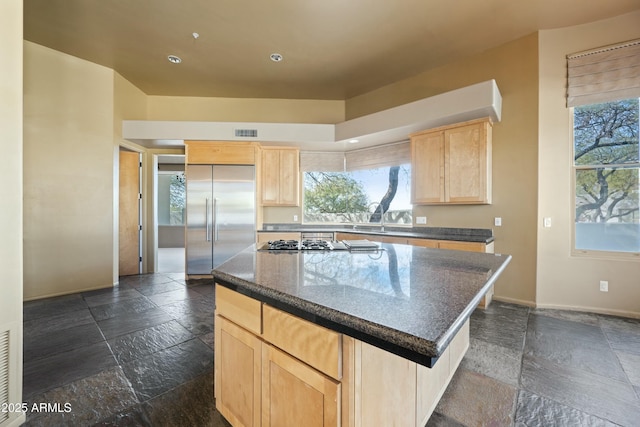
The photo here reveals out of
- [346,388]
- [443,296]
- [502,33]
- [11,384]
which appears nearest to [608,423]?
[443,296]

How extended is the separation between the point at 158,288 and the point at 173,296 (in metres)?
0.58

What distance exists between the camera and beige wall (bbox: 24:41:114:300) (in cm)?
349

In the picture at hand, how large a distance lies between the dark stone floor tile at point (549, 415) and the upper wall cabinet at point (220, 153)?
169 inches

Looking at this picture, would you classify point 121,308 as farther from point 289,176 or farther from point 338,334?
point 338,334

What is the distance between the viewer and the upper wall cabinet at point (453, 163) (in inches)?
133

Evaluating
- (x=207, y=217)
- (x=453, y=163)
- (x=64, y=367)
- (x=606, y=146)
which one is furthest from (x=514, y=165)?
(x=64, y=367)

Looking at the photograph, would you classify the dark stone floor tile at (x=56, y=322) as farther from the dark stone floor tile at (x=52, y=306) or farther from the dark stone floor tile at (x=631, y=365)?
the dark stone floor tile at (x=631, y=365)

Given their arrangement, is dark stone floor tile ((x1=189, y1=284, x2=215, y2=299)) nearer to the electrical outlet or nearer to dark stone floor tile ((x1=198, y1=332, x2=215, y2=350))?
dark stone floor tile ((x1=198, y1=332, x2=215, y2=350))

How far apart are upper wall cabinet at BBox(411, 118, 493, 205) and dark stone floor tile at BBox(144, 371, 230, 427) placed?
3.34 metres

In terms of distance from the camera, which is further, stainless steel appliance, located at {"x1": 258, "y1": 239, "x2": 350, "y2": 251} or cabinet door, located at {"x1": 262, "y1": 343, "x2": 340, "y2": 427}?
stainless steel appliance, located at {"x1": 258, "y1": 239, "x2": 350, "y2": 251}

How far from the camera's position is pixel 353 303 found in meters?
0.88

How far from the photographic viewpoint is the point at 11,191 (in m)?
1.50

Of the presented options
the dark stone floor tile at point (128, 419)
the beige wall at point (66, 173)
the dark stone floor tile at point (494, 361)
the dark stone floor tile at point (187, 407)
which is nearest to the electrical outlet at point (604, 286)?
the dark stone floor tile at point (494, 361)

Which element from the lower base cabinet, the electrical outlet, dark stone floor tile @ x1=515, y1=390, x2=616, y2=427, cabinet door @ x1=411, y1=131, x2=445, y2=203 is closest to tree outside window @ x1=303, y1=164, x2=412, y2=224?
cabinet door @ x1=411, y1=131, x2=445, y2=203
